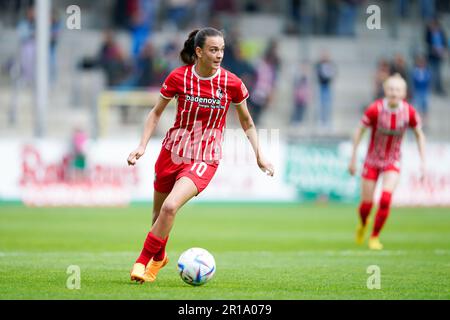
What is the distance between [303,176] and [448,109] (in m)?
6.65

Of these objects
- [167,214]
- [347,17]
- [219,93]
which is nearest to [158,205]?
[167,214]

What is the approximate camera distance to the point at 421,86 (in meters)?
29.0

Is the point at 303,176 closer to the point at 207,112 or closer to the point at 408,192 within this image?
the point at 408,192

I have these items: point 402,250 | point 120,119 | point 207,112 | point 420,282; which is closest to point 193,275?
point 207,112

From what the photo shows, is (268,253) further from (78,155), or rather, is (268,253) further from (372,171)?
(78,155)

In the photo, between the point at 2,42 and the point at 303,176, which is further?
the point at 2,42

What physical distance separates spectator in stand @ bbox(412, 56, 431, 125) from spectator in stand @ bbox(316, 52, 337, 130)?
2457 millimetres

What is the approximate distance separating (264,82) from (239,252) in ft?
50.9

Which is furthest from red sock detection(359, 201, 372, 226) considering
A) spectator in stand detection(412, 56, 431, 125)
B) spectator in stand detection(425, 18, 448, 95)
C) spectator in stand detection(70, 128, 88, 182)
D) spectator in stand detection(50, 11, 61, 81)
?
spectator in stand detection(50, 11, 61, 81)

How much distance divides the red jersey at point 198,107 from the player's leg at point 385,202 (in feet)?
17.6

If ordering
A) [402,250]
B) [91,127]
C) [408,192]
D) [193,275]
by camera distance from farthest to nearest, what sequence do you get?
[91,127] → [408,192] → [402,250] → [193,275]

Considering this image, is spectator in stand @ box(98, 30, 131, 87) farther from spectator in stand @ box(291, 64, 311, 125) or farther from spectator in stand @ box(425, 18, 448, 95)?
spectator in stand @ box(425, 18, 448, 95)

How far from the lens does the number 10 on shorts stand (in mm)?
9625

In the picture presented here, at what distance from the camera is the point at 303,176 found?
25.6 metres
